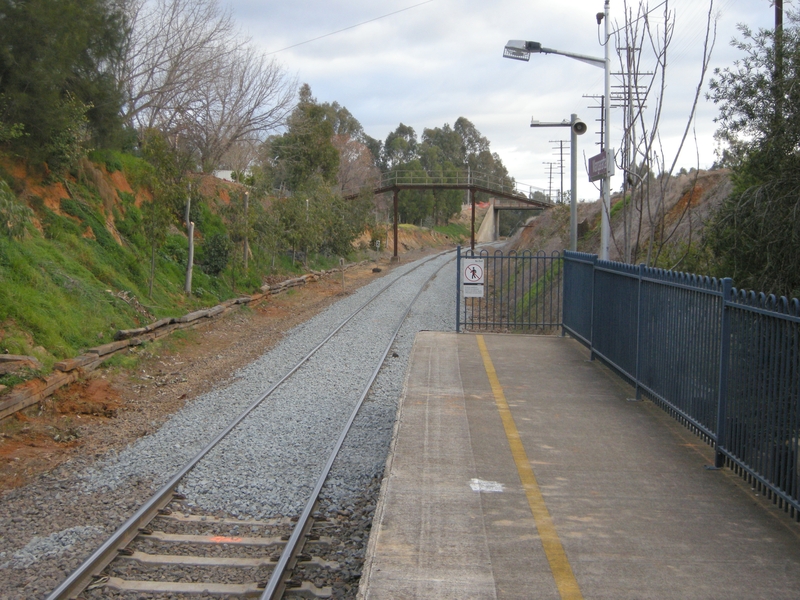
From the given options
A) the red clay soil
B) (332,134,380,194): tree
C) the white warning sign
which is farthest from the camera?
(332,134,380,194): tree

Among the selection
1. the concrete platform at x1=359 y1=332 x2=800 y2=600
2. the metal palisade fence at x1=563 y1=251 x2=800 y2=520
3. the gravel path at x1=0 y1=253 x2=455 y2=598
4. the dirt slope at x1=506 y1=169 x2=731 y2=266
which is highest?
the dirt slope at x1=506 y1=169 x2=731 y2=266

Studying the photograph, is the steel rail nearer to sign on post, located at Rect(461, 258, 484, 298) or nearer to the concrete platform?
the concrete platform

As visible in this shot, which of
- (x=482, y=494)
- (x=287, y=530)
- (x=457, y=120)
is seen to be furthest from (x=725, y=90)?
(x=457, y=120)

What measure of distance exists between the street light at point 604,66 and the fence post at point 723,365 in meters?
6.04

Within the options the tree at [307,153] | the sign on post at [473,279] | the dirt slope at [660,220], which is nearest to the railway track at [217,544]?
the sign on post at [473,279]

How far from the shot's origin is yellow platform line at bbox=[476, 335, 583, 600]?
4.06 m

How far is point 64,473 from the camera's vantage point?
25.5 ft

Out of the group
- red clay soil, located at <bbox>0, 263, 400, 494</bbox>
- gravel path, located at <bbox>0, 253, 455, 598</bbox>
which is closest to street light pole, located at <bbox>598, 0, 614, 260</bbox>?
gravel path, located at <bbox>0, 253, 455, 598</bbox>

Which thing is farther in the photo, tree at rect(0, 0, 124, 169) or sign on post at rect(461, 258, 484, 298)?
tree at rect(0, 0, 124, 169)

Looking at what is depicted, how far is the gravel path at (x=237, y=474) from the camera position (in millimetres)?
5844

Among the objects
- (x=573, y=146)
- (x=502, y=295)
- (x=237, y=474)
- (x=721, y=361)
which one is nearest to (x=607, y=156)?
(x=573, y=146)

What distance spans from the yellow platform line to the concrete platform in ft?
0.04

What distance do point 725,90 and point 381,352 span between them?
317 inches

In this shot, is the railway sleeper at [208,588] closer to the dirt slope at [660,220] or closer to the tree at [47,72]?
the dirt slope at [660,220]
